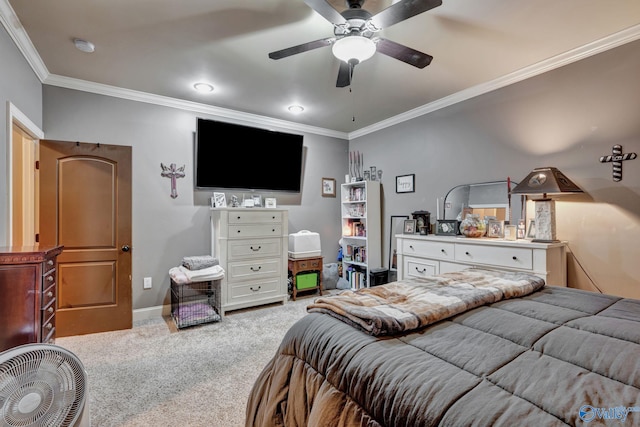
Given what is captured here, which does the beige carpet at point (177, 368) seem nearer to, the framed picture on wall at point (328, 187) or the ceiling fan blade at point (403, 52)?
the framed picture on wall at point (328, 187)

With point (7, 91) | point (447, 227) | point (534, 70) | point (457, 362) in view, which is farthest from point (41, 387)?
point (534, 70)

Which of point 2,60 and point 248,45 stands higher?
point 248,45

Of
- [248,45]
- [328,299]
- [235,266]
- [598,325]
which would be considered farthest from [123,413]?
[248,45]

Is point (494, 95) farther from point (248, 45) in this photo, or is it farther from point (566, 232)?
point (248, 45)

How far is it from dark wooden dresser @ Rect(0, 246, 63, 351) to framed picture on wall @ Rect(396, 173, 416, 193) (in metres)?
3.76

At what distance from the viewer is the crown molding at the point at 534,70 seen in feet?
7.41

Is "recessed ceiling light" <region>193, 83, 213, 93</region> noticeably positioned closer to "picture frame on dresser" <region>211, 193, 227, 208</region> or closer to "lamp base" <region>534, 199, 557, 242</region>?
"picture frame on dresser" <region>211, 193, 227, 208</region>

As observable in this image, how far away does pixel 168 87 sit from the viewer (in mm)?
3195

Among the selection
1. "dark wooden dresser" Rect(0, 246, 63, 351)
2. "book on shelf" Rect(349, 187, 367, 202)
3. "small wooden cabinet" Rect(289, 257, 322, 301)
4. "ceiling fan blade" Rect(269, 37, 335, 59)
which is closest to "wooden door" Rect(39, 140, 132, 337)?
"dark wooden dresser" Rect(0, 246, 63, 351)

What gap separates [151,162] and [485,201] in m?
3.89

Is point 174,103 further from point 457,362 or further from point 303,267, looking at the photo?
point 457,362

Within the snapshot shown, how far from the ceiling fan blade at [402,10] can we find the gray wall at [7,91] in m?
2.62

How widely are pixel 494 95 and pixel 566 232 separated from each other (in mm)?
1566

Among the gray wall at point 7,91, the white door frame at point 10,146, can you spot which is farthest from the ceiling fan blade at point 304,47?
the white door frame at point 10,146
